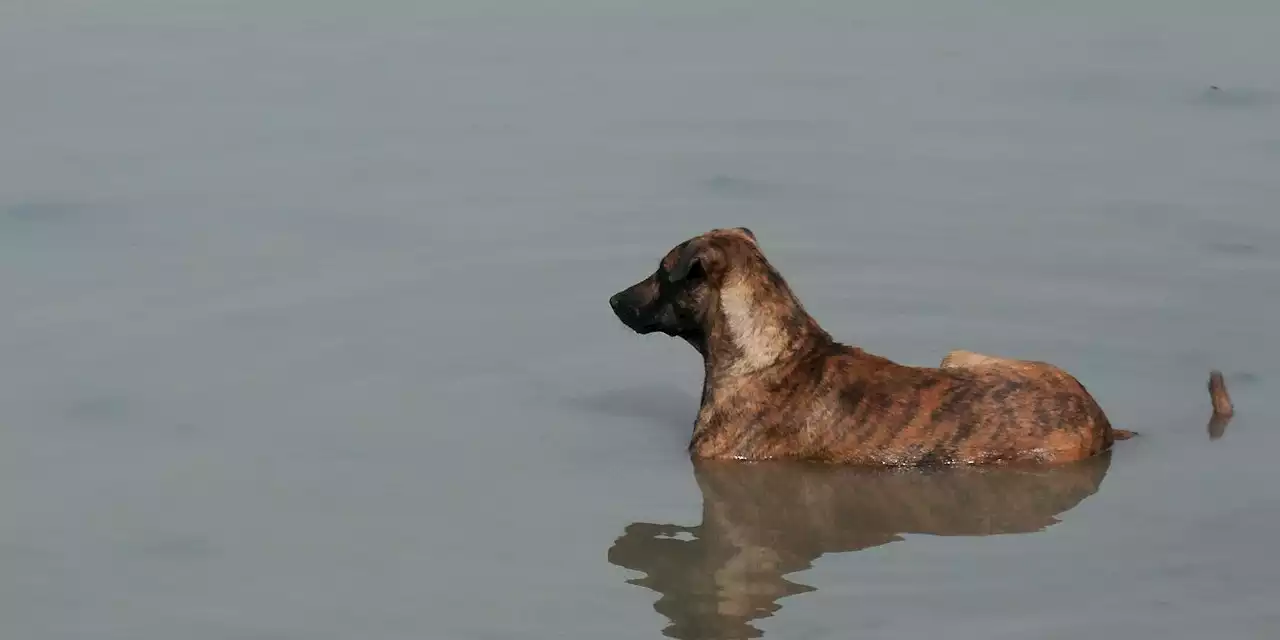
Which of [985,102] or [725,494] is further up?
[985,102]

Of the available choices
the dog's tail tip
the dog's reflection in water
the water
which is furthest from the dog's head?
the dog's tail tip

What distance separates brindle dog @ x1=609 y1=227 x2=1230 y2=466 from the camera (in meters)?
10.1

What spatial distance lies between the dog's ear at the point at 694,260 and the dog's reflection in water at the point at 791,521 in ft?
2.93

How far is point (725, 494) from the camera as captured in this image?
33.0 ft

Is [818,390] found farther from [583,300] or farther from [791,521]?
[583,300]

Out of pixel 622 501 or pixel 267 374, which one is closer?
pixel 622 501

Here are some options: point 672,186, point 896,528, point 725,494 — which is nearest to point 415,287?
point 672,186

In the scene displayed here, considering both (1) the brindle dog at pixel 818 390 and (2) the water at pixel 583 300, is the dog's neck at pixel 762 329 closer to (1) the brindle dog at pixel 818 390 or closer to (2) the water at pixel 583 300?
(1) the brindle dog at pixel 818 390

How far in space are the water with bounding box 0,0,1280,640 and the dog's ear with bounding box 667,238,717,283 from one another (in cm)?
81

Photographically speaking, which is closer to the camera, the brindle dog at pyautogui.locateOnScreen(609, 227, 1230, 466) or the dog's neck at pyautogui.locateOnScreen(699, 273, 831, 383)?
the brindle dog at pyautogui.locateOnScreen(609, 227, 1230, 466)

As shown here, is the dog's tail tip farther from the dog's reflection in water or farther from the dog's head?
the dog's head

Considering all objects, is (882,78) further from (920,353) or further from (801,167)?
(920,353)

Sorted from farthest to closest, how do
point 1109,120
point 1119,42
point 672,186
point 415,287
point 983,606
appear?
1. point 1119,42
2. point 1109,120
3. point 672,186
4. point 415,287
5. point 983,606

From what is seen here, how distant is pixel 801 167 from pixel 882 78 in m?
2.08
